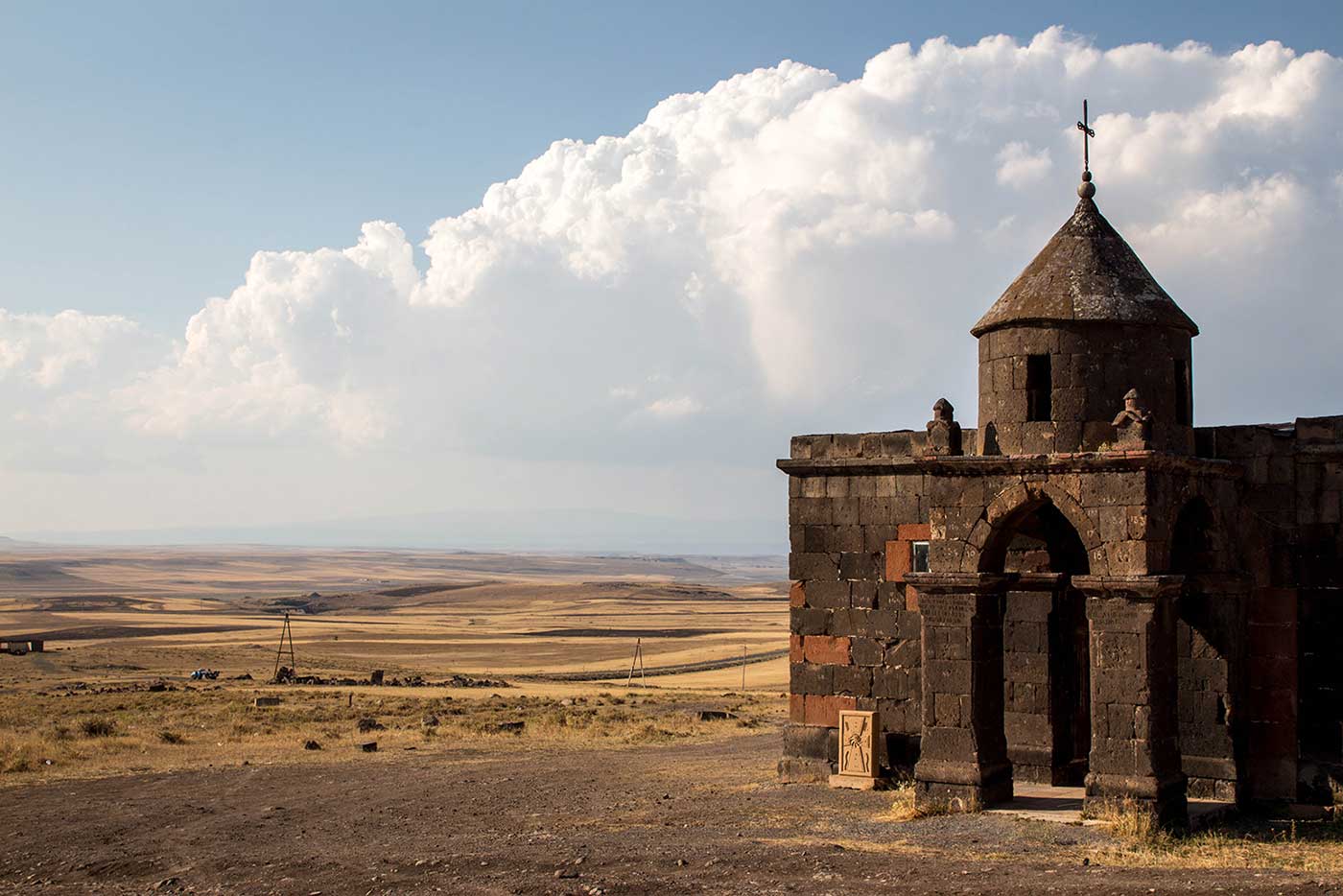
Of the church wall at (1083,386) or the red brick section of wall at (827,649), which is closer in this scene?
the church wall at (1083,386)

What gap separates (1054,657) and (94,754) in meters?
16.7

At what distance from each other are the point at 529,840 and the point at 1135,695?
711 centimetres

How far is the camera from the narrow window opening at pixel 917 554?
Result: 19531 mm

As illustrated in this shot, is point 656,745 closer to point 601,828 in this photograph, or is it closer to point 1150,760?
point 601,828

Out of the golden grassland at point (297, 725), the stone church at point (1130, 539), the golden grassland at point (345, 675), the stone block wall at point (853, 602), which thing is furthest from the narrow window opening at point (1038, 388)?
the golden grassland at point (345, 675)

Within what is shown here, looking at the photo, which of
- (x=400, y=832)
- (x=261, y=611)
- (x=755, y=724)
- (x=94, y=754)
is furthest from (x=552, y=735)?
(x=261, y=611)

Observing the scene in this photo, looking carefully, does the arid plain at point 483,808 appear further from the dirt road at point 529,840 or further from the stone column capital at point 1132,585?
the stone column capital at point 1132,585

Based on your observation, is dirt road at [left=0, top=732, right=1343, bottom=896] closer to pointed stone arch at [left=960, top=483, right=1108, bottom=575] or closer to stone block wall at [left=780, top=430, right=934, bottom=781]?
stone block wall at [left=780, top=430, right=934, bottom=781]

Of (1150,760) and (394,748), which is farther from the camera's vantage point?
(394,748)

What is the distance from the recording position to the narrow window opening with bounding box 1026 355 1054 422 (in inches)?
671

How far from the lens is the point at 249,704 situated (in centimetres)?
3362

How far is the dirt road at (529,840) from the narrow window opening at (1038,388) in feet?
16.2

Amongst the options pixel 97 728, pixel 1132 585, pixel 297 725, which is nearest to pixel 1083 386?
pixel 1132 585

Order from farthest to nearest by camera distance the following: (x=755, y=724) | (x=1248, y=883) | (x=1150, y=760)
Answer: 1. (x=755, y=724)
2. (x=1150, y=760)
3. (x=1248, y=883)
